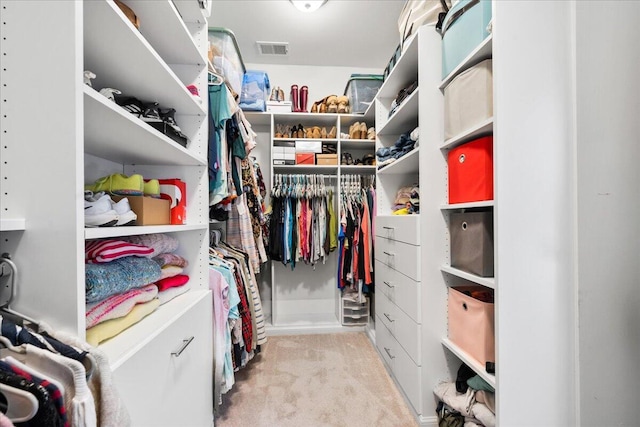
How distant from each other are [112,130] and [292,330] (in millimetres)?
2156

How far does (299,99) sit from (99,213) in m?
2.15

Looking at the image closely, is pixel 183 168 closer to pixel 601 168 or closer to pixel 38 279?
pixel 38 279

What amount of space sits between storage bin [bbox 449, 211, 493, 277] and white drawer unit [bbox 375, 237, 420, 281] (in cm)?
18

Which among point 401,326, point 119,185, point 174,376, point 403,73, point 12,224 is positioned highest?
point 403,73

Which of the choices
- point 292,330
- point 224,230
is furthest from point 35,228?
point 292,330

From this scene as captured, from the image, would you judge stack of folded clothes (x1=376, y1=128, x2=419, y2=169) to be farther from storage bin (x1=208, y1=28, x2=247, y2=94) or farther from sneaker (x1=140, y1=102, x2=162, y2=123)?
sneaker (x1=140, y1=102, x2=162, y2=123)

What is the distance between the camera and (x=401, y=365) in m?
1.58

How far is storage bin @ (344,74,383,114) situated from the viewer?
2.43 metres

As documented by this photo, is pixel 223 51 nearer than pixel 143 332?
No

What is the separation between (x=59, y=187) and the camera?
52cm

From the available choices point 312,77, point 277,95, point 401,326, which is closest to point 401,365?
point 401,326

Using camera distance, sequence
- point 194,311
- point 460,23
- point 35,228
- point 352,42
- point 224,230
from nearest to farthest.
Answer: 1. point 35,228
2. point 194,311
3. point 460,23
4. point 224,230
5. point 352,42

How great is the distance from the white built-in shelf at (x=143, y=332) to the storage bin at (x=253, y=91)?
1.76 meters

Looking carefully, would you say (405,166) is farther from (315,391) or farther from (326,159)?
(315,391)
